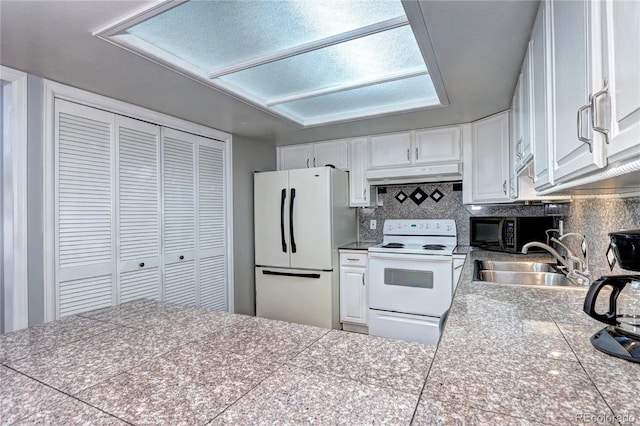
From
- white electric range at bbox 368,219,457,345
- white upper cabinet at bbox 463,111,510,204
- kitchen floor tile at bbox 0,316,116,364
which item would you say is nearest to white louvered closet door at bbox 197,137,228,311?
white electric range at bbox 368,219,457,345

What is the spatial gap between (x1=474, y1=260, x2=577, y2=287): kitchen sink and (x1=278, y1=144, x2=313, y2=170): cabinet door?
83.4 inches

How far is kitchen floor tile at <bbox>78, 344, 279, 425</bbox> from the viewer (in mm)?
618

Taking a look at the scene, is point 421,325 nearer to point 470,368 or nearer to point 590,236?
point 590,236

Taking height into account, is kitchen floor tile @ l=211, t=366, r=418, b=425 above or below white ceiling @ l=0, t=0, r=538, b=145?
below

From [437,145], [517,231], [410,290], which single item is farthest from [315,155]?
[517,231]

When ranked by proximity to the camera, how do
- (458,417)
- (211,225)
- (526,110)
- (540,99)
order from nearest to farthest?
(458,417) → (540,99) → (526,110) → (211,225)

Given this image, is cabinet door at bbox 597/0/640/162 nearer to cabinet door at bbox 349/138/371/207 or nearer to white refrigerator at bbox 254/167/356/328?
white refrigerator at bbox 254/167/356/328

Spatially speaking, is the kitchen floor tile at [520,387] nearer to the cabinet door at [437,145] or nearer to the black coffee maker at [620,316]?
the black coffee maker at [620,316]

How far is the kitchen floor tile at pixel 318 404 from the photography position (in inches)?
22.9

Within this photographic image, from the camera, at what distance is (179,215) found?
2.73m

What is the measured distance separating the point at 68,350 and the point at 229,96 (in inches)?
71.0

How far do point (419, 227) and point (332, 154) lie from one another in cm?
122

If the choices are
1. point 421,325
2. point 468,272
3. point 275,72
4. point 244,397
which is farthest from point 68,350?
point 421,325

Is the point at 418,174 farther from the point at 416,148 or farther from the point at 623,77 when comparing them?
the point at 623,77
